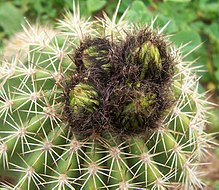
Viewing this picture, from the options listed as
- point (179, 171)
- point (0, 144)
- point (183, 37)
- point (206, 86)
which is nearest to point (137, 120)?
point (179, 171)

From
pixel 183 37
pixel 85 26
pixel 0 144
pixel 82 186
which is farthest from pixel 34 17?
pixel 82 186

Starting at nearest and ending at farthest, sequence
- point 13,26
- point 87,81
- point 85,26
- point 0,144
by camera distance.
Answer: point 87,81, point 0,144, point 85,26, point 13,26

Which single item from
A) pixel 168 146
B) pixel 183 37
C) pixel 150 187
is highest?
pixel 183 37

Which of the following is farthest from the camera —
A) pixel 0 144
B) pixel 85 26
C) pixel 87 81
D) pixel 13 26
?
pixel 13 26

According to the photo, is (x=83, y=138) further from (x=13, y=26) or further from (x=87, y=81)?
(x=13, y=26)

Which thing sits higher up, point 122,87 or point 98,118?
point 122,87

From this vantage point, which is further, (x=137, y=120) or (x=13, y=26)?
(x=13, y=26)

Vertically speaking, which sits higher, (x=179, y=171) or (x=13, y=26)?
(x=13, y=26)
